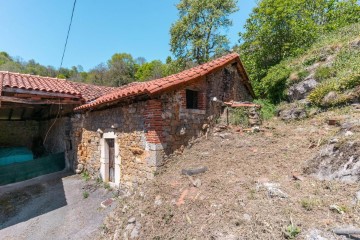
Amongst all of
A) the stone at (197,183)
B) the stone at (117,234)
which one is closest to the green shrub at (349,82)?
the stone at (197,183)

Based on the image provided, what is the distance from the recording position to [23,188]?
8422 millimetres

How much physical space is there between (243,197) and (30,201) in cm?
707

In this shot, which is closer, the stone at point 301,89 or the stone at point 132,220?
the stone at point 132,220

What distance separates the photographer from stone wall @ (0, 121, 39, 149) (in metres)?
14.0

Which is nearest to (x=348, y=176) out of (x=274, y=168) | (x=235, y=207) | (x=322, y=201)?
(x=322, y=201)

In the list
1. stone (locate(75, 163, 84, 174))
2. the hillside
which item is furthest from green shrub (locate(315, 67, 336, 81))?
stone (locate(75, 163, 84, 174))

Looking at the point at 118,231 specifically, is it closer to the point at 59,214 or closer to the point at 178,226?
the point at 178,226

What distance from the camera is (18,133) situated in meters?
14.5

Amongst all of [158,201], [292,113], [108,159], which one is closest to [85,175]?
[108,159]

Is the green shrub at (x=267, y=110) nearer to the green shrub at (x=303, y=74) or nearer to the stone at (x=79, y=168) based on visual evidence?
the green shrub at (x=303, y=74)

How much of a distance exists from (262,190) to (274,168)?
3.64 ft

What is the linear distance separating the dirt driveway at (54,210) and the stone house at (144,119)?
858 mm

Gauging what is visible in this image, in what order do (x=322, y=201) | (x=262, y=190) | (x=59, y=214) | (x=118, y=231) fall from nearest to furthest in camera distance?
(x=322, y=201), (x=262, y=190), (x=118, y=231), (x=59, y=214)

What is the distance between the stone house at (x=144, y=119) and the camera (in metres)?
6.10
